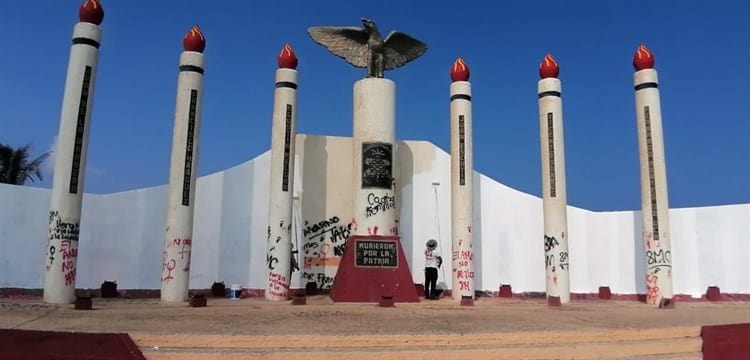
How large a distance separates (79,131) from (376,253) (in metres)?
6.36

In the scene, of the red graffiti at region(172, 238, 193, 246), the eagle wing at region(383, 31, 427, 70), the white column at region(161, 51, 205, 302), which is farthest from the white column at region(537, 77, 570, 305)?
the red graffiti at region(172, 238, 193, 246)

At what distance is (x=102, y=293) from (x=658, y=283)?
11.8m

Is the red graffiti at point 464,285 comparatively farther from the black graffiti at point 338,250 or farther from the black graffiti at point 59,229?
the black graffiti at point 59,229

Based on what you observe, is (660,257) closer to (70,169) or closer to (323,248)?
(323,248)

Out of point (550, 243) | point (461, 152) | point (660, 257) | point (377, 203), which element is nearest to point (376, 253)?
point (377, 203)

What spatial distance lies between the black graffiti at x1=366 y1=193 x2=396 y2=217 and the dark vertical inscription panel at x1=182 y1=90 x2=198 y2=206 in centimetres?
396

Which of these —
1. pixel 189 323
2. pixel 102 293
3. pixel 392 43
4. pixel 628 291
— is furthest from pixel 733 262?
pixel 102 293

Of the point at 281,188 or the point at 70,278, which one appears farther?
the point at 281,188

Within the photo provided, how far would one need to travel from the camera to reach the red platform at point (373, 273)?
13164 millimetres

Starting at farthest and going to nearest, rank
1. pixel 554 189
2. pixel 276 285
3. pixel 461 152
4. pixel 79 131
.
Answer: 1. pixel 461 152
2. pixel 554 189
3. pixel 276 285
4. pixel 79 131

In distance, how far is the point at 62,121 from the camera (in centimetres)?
1107

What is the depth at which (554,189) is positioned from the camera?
14383mm

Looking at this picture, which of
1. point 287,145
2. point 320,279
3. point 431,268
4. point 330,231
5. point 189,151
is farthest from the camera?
point 330,231

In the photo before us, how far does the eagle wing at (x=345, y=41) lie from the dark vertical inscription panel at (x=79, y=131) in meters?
5.63
